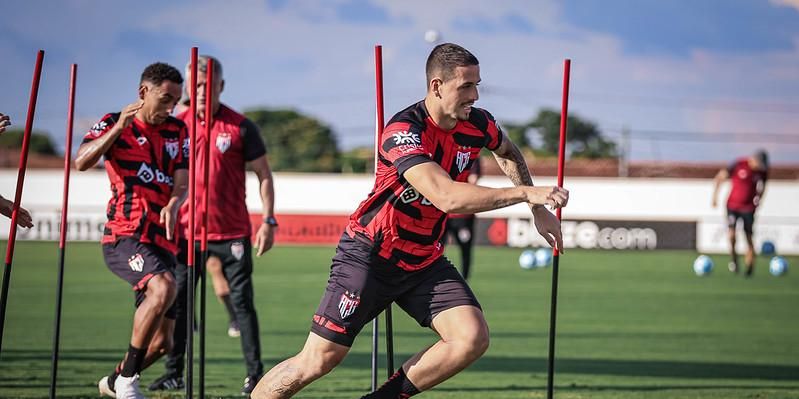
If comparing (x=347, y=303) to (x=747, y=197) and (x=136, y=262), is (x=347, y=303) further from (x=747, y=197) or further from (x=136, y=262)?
(x=747, y=197)

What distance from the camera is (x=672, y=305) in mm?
16109

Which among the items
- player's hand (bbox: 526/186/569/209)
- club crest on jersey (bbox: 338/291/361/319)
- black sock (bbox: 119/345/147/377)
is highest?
player's hand (bbox: 526/186/569/209)

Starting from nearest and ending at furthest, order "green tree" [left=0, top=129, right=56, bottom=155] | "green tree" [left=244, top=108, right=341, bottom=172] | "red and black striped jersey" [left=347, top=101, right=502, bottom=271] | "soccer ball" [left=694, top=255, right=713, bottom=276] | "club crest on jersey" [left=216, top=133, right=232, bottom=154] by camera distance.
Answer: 1. "red and black striped jersey" [left=347, top=101, right=502, bottom=271]
2. "club crest on jersey" [left=216, top=133, right=232, bottom=154]
3. "soccer ball" [left=694, top=255, right=713, bottom=276]
4. "green tree" [left=244, top=108, right=341, bottom=172]
5. "green tree" [left=0, top=129, right=56, bottom=155]

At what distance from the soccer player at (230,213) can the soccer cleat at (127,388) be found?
121 cm

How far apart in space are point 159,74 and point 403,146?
8.30 ft

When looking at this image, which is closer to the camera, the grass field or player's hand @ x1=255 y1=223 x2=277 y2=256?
player's hand @ x1=255 y1=223 x2=277 y2=256

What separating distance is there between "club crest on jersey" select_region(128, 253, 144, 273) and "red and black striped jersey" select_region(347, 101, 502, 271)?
1.97m

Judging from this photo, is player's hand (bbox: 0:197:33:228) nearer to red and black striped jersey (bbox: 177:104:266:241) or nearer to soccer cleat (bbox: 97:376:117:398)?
soccer cleat (bbox: 97:376:117:398)

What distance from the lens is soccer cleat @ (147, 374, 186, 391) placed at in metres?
8.30

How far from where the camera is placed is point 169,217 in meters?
7.08

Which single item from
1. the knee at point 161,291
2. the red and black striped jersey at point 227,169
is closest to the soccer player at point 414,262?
the knee at point 161,291

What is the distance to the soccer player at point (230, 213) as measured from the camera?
8.25 m

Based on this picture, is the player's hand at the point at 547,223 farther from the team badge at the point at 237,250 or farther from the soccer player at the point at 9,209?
the team badge at the point at 237,250

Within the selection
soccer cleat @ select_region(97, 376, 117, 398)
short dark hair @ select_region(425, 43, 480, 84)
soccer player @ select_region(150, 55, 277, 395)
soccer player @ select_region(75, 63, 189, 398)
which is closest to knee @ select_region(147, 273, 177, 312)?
soccer player @ select_region(75, 63, 189, 398)
